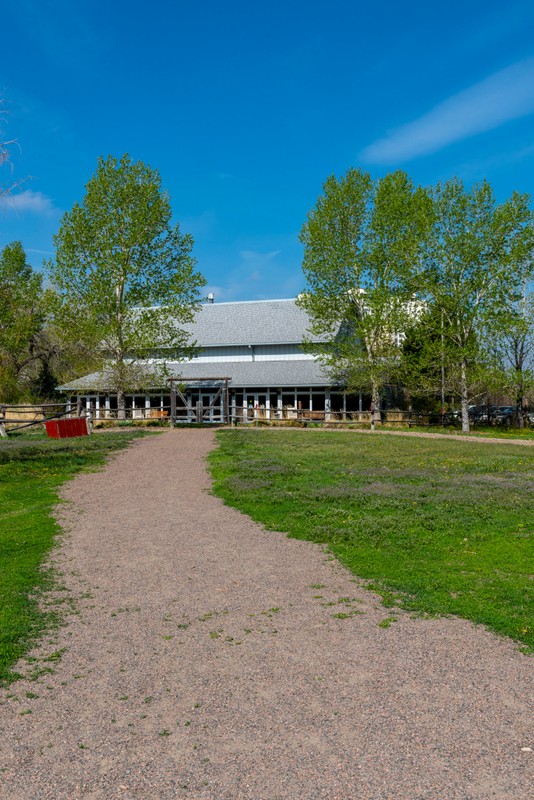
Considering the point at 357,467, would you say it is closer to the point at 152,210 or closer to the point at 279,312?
the point at 152,210

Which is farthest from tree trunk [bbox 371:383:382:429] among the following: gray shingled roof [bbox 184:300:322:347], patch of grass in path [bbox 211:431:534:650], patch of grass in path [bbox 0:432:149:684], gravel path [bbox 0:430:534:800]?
gravel path [bbox 0:430:534:800]

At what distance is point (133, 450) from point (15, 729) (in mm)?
20876

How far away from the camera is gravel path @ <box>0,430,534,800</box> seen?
4.07 m

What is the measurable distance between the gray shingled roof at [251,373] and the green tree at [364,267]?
3.17 metres

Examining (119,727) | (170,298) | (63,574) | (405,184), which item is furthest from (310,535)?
(405,184)

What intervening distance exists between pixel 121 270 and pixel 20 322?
20472 mm

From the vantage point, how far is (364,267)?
4253 centimetres

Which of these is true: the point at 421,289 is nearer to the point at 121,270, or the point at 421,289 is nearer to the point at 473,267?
the point at 473,267

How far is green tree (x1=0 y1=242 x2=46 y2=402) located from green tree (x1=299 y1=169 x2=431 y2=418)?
25.8 meters

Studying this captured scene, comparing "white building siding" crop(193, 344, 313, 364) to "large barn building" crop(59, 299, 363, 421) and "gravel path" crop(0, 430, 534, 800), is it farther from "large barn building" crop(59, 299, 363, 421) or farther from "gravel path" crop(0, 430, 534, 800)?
"gravel path" crop(0, 430, 534, 800)

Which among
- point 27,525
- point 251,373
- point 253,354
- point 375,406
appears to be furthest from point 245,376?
point 27,525

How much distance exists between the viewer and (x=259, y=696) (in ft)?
16.9

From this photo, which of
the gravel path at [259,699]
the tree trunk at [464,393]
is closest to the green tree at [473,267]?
the tree trunk at [464,393]

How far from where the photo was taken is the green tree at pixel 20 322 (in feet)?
181
